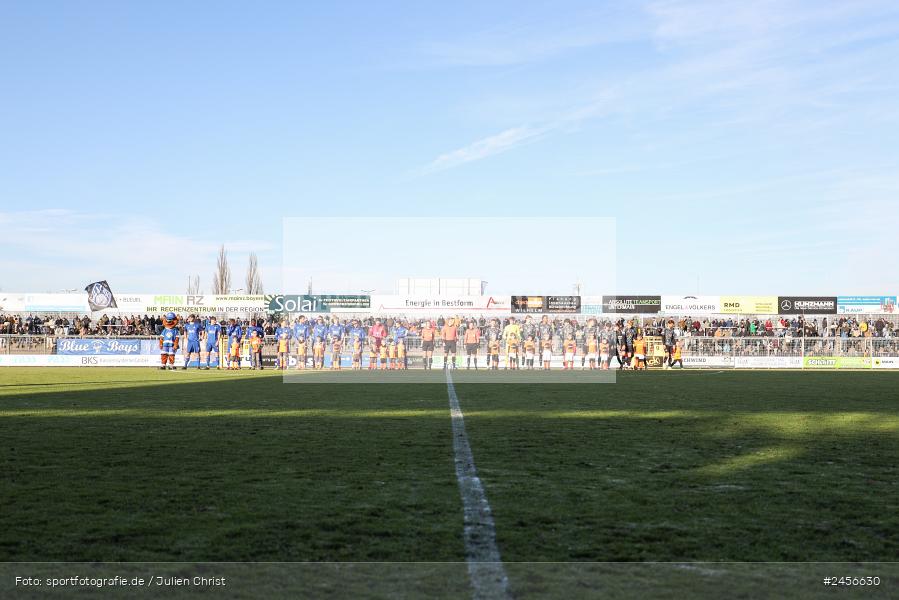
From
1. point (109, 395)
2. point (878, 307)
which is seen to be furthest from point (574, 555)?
point (878, 307)

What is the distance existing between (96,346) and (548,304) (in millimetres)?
26917

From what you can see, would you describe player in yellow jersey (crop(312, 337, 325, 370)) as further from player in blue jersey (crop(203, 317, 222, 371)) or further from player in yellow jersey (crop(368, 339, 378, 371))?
player in blue jersey (crop(203, 317, 222, 371))

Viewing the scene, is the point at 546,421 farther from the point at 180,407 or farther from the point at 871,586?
the point at 871,586

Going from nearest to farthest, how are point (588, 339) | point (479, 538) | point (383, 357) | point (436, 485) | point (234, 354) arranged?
point (479, 538), point (436, 485), point (234, 354), point (588, 339), point (383, 357)

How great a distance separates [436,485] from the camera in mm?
6484

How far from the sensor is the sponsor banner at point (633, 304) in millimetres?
53031

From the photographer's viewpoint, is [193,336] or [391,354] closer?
[193,336]

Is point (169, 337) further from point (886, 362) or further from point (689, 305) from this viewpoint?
point (689, 305)

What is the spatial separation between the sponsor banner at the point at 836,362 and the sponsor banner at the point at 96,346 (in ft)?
97.0

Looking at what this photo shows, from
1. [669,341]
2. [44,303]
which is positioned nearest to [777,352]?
[669,341]

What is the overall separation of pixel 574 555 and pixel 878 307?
53.6m

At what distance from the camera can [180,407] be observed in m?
13.8

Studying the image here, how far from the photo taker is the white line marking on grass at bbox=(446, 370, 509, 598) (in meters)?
3.91

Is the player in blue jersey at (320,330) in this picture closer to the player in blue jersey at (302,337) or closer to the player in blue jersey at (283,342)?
the player in blue jersey at (302,337)
